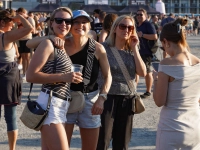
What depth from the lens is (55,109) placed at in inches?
150

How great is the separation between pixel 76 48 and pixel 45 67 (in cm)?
41

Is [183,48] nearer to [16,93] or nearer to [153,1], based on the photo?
[16,93]

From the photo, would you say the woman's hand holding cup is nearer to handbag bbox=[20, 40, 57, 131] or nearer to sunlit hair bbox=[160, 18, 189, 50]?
handbag bbox=[20, 40, 57, 131]

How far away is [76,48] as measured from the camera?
13.6 feet

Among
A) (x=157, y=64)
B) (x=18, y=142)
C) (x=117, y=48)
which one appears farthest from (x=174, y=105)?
(x=18, y=142)

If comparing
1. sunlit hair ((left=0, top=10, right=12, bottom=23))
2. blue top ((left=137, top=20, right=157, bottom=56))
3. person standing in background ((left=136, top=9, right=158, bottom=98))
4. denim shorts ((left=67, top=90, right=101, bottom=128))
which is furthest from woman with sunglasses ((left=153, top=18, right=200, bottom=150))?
blue top ((left=137, top=20, right=157, bottom=56))

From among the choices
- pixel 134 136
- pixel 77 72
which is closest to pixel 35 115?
pixel 77 72

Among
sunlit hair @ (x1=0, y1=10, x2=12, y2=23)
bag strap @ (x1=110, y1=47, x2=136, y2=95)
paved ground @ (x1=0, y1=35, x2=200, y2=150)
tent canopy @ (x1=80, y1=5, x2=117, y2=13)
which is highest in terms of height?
tent canopy @ (x1=80, y1=5, x2=117, y2=13)

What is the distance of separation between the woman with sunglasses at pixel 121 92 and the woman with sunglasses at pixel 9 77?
3.88 feet

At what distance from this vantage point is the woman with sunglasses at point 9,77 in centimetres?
536

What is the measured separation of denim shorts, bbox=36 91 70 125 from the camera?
149 inches

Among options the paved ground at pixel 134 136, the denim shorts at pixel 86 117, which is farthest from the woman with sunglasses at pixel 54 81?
the paved ground at pixel 134 136

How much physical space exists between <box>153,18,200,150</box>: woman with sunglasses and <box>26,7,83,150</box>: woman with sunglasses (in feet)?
2.15

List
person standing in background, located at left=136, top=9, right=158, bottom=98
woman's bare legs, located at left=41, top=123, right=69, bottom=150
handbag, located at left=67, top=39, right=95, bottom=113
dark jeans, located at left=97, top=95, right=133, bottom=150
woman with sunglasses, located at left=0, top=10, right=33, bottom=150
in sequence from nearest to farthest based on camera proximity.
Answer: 1. woman's bare legs, located at left=41, top=123, right=69, bottom=150
2. handbag, located at left=67, top=39, right=95, bottom=113
3. dark jeans, located at left=97, top=95, right=133, bottom=150
4. woman with sunglasses, located at left=0, top=10, right=33, bottom=150
5. person standing in background, located at left=136, top=9, right=158, bottom=98
